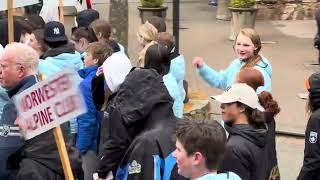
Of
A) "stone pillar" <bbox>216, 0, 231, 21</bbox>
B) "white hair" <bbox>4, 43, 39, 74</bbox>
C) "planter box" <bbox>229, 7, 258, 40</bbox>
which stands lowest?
"stone pillar" <bbox>216, 0, 231, 21</bbox>

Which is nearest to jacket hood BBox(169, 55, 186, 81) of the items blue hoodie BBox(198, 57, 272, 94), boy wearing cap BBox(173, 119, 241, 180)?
blue hoodie BBox(198, 57, 272, 94)

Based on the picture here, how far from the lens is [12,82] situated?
413 centimetres

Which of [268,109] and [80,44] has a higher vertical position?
[80,44]

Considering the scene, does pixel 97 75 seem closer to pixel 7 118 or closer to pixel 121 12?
pixel 7 118

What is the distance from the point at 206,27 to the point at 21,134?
13543mm

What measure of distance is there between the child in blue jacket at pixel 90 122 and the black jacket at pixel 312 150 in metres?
1.74

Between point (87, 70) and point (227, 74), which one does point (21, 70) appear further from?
point (227, 74)

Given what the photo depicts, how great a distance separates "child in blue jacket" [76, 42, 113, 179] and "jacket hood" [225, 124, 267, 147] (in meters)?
1.65

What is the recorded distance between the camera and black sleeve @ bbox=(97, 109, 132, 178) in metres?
4.32

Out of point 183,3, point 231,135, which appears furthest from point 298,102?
point 183,3

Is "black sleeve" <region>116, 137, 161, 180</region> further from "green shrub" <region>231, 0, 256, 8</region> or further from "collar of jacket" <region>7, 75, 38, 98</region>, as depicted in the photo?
"green shrub" <region>231, 0, 256, 8</region>

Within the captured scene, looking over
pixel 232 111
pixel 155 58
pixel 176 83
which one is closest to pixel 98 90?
pixel 176 83

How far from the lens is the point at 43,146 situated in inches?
155

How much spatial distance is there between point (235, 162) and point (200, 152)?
717mm
